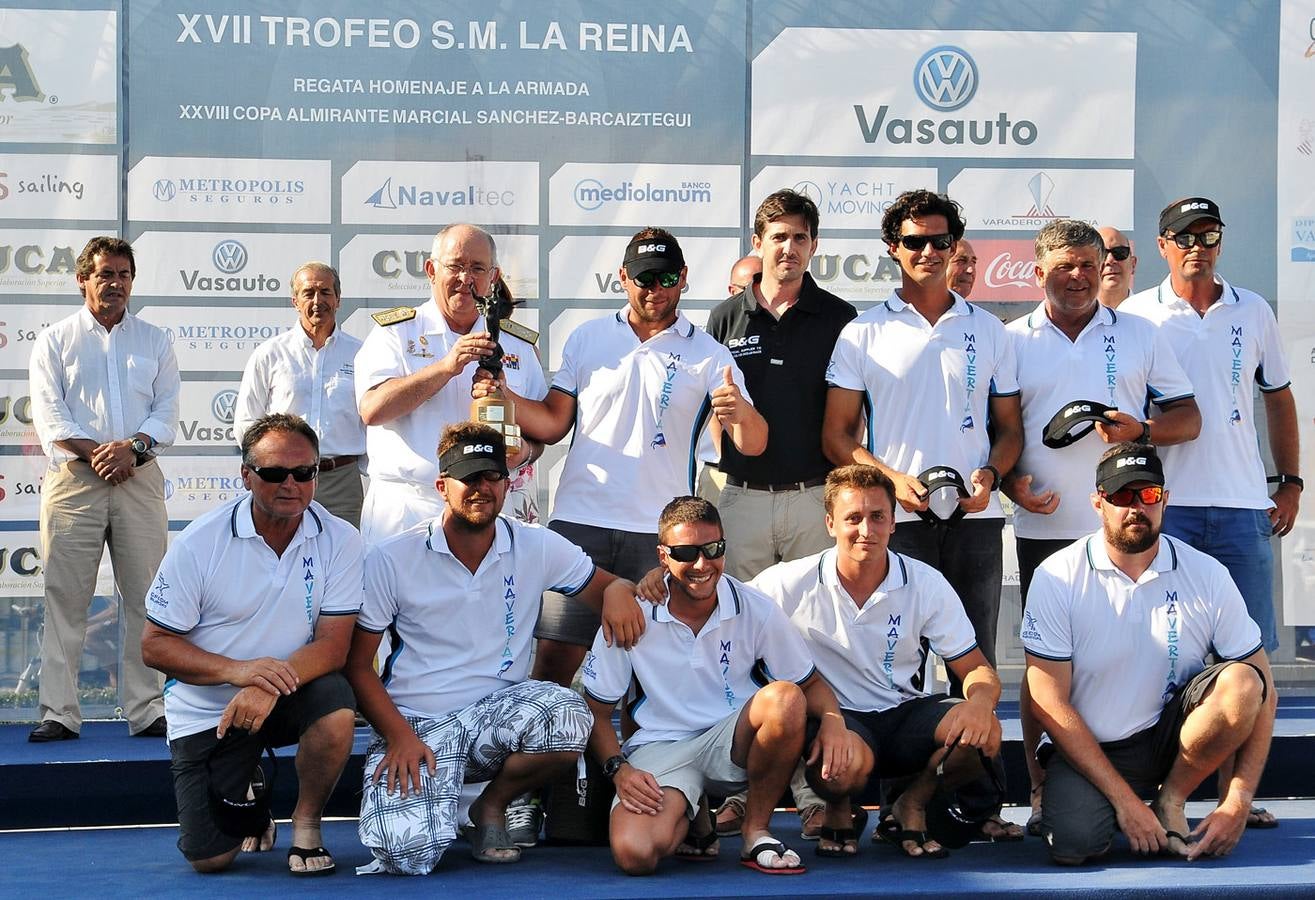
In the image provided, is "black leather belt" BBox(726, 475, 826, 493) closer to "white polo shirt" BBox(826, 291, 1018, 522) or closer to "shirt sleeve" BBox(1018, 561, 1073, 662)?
"white polo shirt" BBox(826, 291, 1018, 522)

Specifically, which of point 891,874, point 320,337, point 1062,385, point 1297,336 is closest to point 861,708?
point 891,874

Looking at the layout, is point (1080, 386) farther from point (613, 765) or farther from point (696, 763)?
point (613, 765)

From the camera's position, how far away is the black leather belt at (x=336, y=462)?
Result: 17.5ft

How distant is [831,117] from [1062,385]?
2.00 metres

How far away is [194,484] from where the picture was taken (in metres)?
5.95

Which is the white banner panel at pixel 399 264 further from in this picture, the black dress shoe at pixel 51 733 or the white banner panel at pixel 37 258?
the black dress shoe at pixel 51 733

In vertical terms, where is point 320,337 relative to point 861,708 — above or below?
above

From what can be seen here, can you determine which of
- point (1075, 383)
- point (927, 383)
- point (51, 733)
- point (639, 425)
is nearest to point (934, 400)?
point (927, 383)

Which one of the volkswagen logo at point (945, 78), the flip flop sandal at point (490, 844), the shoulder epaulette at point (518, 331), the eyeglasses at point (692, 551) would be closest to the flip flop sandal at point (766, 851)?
the flip flop sandal at point (490, 844)

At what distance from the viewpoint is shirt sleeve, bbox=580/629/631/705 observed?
3986mm

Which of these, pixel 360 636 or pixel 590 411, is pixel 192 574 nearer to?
pixel 360 636

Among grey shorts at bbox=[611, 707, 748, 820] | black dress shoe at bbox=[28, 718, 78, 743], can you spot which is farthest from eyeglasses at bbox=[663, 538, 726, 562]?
black dress shoe at bbox=[28, 718, 78, 743]

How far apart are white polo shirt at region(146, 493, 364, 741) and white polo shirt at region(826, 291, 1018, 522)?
1.54 m

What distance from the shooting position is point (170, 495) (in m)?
5.93
